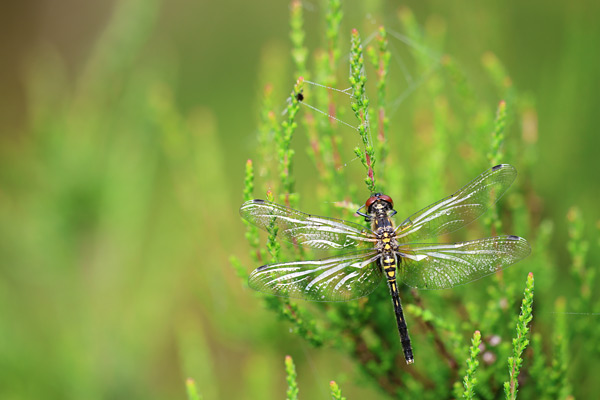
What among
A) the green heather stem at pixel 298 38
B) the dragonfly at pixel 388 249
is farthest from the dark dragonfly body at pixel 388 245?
the green heather stem at pixel 298 38

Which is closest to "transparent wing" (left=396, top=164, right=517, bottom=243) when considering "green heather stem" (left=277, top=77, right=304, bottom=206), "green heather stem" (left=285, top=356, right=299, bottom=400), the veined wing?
the veined wing

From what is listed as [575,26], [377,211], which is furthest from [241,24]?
[377,211]

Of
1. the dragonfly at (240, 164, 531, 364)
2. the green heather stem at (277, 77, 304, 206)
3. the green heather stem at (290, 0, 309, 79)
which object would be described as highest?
the green heather stem at (290, 0, 309, 79)

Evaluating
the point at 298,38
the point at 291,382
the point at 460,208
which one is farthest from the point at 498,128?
the point at 291,382

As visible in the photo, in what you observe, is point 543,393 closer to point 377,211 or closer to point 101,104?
point 377,211

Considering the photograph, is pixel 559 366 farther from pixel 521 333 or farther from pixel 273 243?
pixel 273 243

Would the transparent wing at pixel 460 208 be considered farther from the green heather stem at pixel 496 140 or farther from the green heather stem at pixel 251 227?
the green heather stem at pixel 251 227

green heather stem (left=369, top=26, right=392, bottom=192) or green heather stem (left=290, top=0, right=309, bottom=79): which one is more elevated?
green heather stem (left=290, top=0, right=309, bottom=79)

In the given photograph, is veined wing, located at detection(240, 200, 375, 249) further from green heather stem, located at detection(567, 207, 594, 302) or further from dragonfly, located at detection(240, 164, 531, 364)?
green heather stem, located at detection(567, 207, 594, 302)
